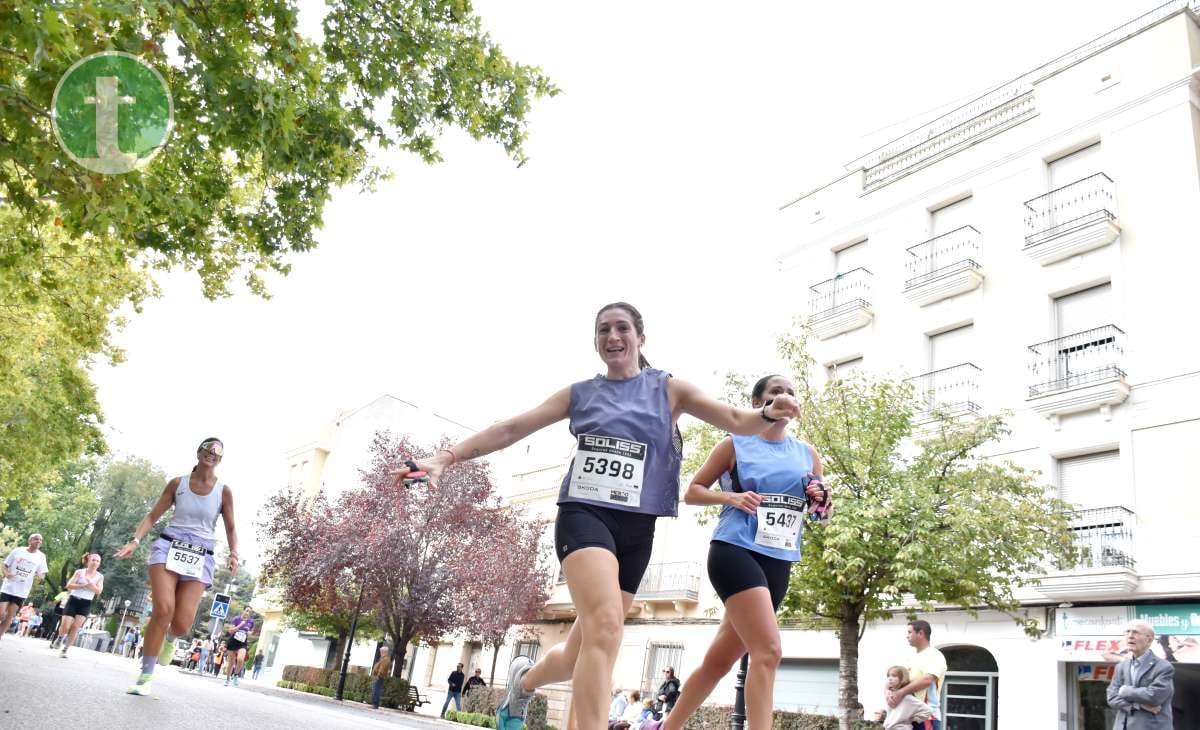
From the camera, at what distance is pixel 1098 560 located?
750 inches

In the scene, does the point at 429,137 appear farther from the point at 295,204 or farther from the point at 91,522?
the point at 91,522

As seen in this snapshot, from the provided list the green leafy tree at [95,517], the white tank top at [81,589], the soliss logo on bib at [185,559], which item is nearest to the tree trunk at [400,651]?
the white tank top at [81,589]

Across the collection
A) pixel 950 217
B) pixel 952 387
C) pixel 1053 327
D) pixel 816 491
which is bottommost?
pixel 816 491

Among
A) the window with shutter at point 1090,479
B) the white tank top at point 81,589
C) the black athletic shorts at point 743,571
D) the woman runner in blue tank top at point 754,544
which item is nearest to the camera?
the woman runner in blue tank top at point 754,544

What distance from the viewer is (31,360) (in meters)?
21.7

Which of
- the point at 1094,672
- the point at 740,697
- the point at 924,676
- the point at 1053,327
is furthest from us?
the point at 1053,327

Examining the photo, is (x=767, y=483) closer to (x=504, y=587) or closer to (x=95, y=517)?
(x=504, y=587)

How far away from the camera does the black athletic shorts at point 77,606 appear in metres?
15.0

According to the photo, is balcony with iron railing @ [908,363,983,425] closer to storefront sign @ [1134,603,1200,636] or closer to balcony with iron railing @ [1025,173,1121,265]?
balcony with iron railing @ [1025,173,1121,265]

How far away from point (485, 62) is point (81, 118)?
19.2ft

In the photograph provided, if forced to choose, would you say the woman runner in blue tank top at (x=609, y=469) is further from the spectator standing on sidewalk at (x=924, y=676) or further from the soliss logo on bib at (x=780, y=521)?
the spectator standing on sidewalk at (x=924, y=676)

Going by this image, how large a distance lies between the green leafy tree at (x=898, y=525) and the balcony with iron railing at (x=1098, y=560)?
57 cm

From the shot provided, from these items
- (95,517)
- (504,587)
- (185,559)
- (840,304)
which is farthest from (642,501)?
(95,517)

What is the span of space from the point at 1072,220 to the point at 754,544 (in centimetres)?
2019
